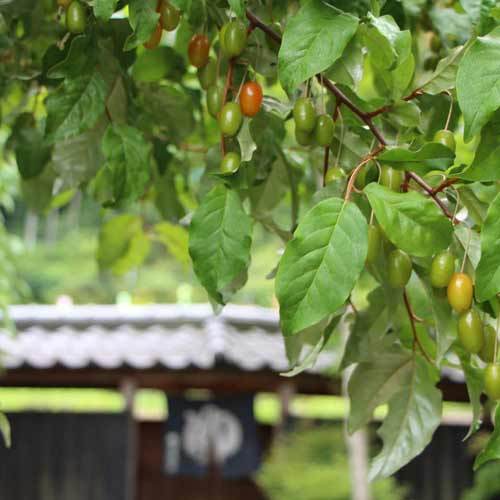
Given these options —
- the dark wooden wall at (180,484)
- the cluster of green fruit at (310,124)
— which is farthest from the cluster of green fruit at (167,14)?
the dark wooden wall at (180,484)

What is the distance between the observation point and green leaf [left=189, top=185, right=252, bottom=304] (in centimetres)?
72

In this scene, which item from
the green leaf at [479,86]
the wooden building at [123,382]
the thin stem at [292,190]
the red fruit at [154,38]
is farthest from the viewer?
the wooden building at [123,382]

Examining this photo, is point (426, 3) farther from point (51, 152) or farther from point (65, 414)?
point (65, 414)

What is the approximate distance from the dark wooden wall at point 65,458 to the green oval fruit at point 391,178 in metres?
4.66

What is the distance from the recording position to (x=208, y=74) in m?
0.87

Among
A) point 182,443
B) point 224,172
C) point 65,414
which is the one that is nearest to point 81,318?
point 65,414

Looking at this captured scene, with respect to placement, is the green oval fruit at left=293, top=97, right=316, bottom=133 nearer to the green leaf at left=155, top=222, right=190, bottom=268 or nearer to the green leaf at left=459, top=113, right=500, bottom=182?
the green leaf at left=459, top=113, right=500, bottom=182

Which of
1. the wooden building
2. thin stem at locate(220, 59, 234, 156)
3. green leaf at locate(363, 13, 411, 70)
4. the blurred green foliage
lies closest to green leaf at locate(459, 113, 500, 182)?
green leaf at locate(363, 13, 411, 70)

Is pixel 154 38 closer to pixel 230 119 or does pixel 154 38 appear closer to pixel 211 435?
pixel 230 119

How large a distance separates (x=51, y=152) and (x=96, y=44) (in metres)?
0.27

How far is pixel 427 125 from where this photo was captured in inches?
41.4

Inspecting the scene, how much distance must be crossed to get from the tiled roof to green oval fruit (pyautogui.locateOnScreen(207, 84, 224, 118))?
142 inches

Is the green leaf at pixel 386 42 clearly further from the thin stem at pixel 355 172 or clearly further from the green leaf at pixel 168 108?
the green leaf at pixel 168 108

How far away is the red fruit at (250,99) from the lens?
768 mm
